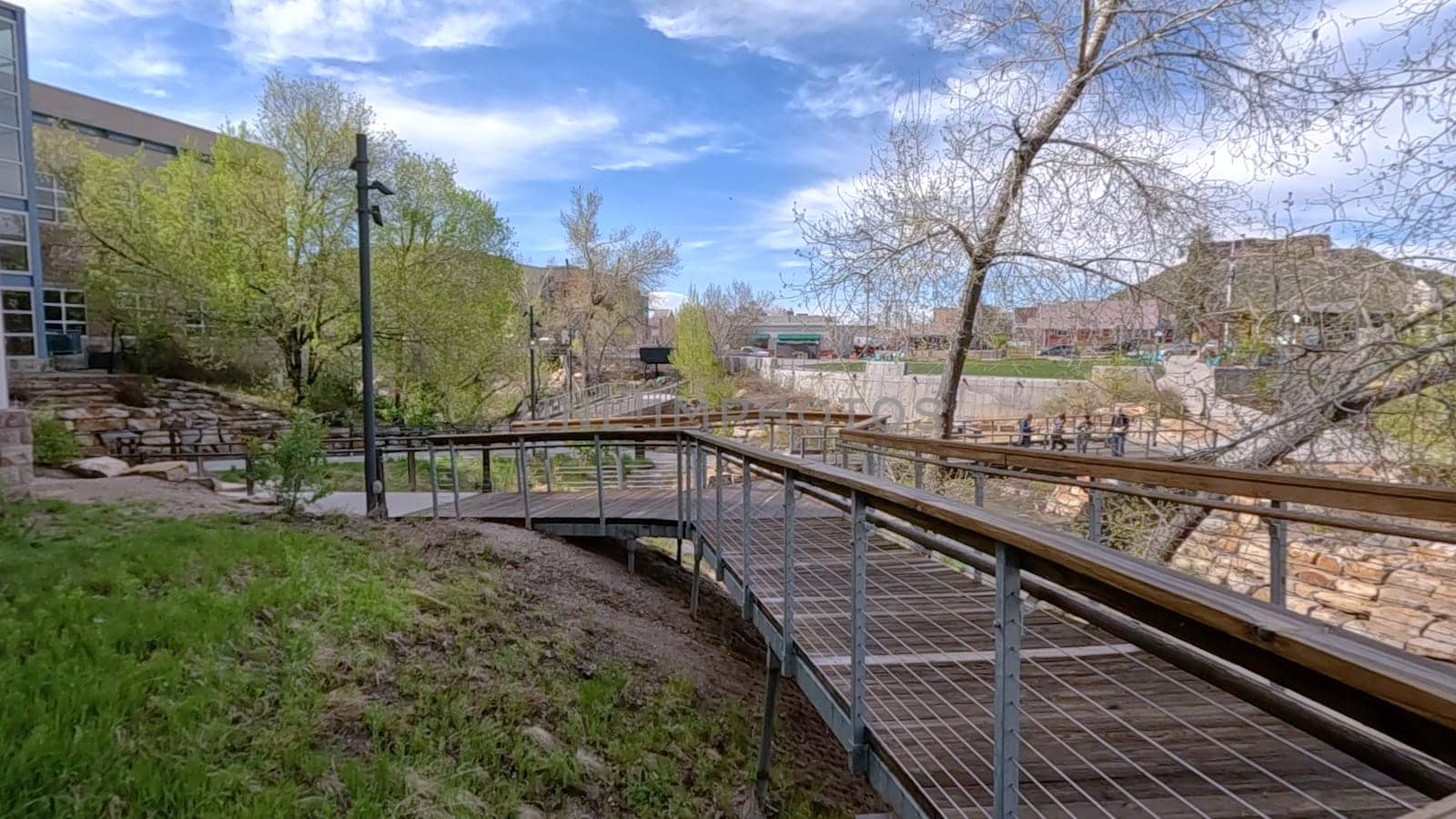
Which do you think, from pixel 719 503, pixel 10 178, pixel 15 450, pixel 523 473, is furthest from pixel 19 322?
pixel 719 503

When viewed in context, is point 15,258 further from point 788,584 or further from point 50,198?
point 788,584

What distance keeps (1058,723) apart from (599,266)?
115ft

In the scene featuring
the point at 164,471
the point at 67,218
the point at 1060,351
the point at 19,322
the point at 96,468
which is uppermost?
the point at 67,218

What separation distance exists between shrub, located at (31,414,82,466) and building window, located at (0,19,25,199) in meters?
5.61

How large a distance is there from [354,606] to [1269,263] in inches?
239

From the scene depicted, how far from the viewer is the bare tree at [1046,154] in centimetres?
643

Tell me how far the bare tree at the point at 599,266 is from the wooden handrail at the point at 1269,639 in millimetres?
34782

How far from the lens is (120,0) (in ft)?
26.7

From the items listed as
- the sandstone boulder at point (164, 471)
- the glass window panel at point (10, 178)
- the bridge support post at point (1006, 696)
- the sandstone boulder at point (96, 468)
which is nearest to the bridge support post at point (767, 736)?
the bridge support post at point (1006, 696)

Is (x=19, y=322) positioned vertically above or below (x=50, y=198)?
below

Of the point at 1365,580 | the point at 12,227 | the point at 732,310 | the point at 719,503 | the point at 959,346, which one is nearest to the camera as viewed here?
the point at 719,503

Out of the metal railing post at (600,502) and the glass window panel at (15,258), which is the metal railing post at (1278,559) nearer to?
the metal railing post at (600,502)

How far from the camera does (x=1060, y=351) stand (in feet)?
25.0

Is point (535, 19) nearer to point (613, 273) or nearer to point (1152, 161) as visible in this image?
point (1152, 161)
